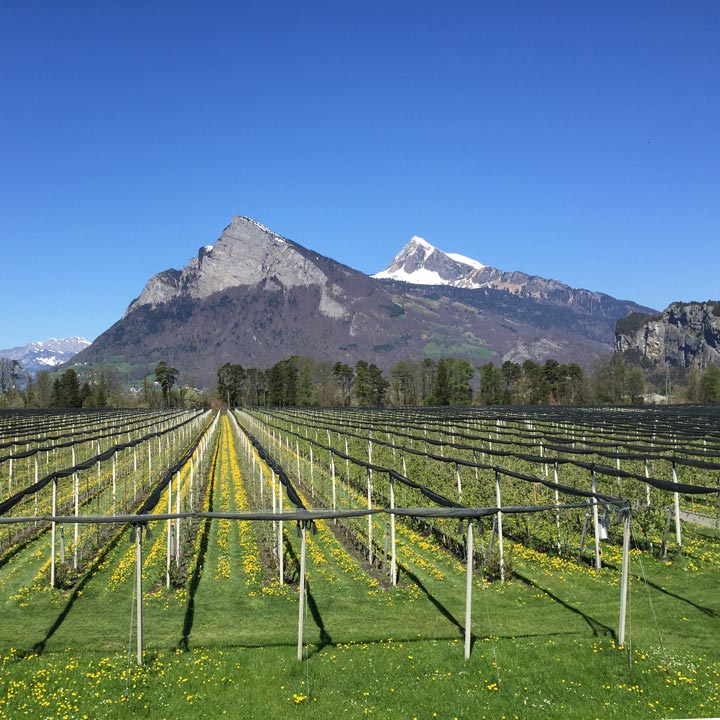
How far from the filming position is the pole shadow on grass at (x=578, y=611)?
11383 mm

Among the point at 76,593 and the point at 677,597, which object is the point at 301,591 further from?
the point at 677,597

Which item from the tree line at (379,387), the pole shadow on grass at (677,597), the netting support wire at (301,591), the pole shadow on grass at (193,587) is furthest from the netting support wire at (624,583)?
the tree line at (379,387)

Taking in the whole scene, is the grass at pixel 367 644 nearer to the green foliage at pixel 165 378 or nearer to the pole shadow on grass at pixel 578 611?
the pole shadow on grass at pixel 578 611

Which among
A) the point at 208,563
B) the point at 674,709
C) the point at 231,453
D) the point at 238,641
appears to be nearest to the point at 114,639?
the point at 238,641

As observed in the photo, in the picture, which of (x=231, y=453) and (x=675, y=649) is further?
(x=231, y=453)

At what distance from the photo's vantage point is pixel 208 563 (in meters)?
16.2

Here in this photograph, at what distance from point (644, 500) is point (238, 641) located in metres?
16.8

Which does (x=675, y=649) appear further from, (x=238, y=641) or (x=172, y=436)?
(x=172, y=436)

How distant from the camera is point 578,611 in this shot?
12.5 metres

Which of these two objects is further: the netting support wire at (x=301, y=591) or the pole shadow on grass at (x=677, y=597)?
the pole shadow on grass at (x=677, y=597)

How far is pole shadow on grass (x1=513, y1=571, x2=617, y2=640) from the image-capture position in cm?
1138

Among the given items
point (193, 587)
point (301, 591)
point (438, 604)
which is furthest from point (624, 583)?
point (193, 587)

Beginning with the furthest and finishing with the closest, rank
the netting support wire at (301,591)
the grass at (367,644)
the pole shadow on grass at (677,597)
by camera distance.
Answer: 1. the pole shadow on grass at (677,597)
2. the netting support wire at (301,591)
3. the grass at (367,644)

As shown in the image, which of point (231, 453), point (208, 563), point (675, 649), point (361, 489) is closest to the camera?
point (675, 649)
